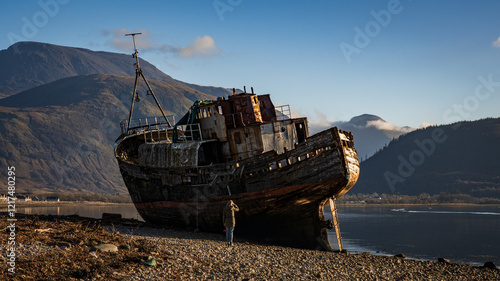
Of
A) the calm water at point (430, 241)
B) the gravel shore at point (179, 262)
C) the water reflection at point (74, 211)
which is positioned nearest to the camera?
the gravel shore at point (179, 262)

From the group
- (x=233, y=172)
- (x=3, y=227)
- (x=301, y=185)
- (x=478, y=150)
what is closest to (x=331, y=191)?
(x=301, y=185)

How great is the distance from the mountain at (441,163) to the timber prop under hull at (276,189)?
9691cm

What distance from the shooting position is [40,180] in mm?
185250

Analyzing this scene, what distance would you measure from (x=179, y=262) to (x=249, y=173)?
30.0 feet

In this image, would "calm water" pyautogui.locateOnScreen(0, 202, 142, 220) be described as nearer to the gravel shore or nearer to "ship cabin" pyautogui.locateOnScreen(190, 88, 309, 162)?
"ship cabin" pyautogui.locateOnScreen(190, 88, 309, 162)

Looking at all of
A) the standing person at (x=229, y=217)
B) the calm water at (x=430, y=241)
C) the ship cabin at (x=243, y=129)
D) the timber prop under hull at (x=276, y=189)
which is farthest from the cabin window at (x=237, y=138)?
the calm water at (x=430, y=241)

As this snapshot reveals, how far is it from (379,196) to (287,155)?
346 feet

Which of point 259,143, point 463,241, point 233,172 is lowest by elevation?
point 463,241

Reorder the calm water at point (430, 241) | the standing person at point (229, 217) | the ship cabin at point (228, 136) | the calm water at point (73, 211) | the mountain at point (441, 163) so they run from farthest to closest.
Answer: the mountain at point (441, 163) < the calm water at point (73, 211) < the calm water at point (430, 241) < the ship cabin at point (228, 136) < the standing person at point (229, 217)

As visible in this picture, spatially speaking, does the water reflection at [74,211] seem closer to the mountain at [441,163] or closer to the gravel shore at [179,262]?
the gravel shore at [179,262]

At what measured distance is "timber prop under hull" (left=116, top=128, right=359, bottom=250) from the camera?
69.4 feet

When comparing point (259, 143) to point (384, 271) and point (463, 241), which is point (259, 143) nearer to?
point (384, 271)

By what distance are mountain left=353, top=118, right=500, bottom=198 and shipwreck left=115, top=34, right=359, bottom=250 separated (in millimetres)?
95817

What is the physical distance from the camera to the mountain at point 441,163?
113 m
